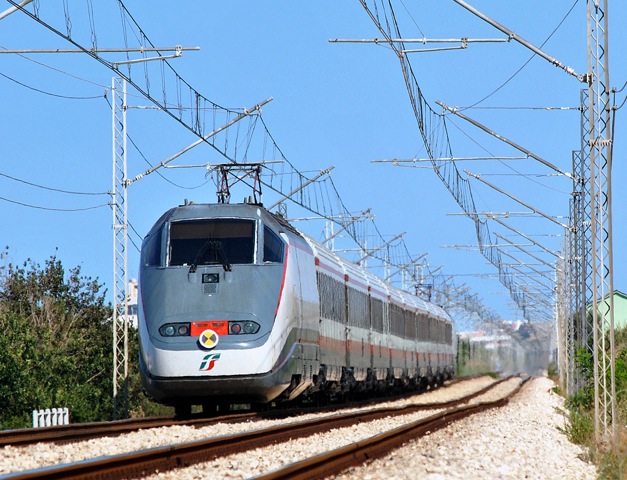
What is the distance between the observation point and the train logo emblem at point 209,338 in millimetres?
19875

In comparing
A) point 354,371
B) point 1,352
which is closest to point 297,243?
point 354,371

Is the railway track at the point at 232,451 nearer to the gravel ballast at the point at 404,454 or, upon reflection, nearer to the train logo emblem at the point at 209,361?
the gravel ballast at the point at 404,454

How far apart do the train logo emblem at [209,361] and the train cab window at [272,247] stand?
2064 mm

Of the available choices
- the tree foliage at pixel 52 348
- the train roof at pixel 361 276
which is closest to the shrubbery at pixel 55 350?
the tree foliage at pixel 52 348

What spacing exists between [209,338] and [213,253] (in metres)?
1.67

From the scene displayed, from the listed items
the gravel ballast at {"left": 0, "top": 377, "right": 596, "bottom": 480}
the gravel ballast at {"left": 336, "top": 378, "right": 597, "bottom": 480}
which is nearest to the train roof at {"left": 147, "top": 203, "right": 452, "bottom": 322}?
the gravel ballast at {"left": 0, "top": 377, "right": 596, "bottom": 480}

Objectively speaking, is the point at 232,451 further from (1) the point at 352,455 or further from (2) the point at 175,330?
(2) the point at 175,330

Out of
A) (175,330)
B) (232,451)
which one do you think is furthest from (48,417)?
(232,451)

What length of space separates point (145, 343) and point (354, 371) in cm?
1091

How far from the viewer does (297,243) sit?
22.9 meters

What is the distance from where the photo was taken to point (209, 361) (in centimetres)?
1980

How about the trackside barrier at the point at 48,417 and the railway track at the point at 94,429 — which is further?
the trackside barrier at the point at 48,417

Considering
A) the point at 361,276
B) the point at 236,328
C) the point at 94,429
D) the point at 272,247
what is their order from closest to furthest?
1. the point at 94,429
2. the point at 236,328
3. the point at 272,247
4. the point at 361,276

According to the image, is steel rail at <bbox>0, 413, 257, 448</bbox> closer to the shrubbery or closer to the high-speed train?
the high-speed train
